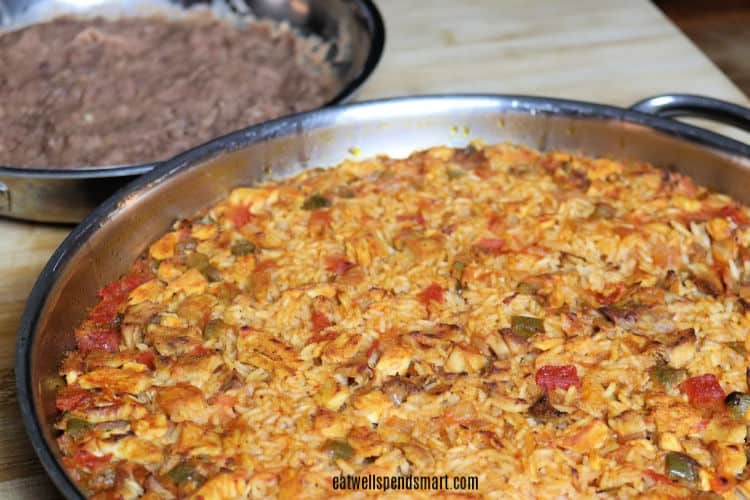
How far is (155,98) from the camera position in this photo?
304 cm

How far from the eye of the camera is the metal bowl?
2.31 metres

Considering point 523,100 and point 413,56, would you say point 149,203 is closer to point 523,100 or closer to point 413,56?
point 523,100

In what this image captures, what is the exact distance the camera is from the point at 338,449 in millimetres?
1735

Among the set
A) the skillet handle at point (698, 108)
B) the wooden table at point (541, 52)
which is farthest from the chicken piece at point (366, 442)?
the wooden table at point (541, 52)

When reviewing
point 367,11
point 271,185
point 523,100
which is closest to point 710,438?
point 523,100

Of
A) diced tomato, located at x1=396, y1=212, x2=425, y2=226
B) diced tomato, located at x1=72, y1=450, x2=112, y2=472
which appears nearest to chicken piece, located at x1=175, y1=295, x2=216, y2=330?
diced tomato, located at x1=72, y1=450, x2=112, y2=472

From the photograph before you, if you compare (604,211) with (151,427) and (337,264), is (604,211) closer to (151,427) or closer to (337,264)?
(337,264)

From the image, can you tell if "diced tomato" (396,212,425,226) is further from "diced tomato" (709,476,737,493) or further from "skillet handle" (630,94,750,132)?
"diced tomato" (709,476,737,493)

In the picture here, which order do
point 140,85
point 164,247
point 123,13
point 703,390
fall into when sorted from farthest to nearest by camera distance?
point 123,13
point 140,85
point 164,247
point 703,390

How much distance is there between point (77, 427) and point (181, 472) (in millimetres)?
237

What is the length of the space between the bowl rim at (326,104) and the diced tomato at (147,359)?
47 cm

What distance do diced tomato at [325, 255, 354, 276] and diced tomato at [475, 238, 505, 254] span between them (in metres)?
0.30

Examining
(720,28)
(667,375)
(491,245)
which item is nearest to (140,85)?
(491,245)

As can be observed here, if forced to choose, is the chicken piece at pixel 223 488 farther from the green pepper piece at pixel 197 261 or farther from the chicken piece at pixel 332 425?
the green pepper piece at pixel 197 261
